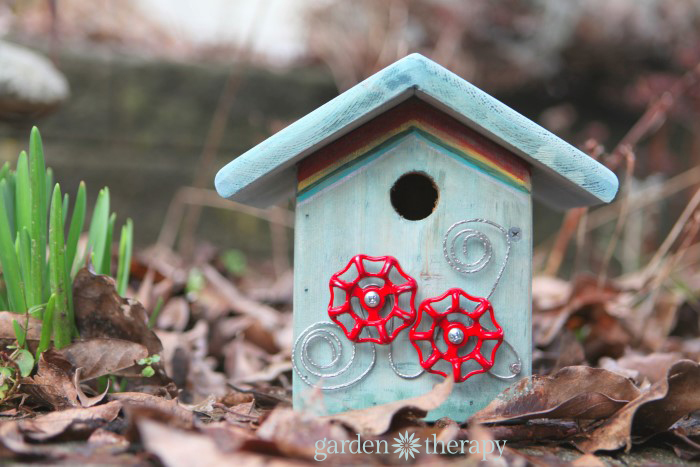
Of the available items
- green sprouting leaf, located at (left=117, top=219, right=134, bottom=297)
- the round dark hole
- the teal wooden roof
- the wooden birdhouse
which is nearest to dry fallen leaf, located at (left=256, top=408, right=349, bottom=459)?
the wooden birdhouse

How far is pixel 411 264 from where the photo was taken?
1.54m

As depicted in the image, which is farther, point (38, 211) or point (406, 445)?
point (38, 211)

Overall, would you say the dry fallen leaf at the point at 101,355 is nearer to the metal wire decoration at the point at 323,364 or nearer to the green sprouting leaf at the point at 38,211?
the green sprouting leaf at the point at 38,211

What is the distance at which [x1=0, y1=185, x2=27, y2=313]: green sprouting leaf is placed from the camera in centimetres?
153

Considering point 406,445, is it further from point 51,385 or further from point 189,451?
point 51,385

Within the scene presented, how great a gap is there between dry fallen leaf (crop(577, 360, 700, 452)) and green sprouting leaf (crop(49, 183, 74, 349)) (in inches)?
45.9

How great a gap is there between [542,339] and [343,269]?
106 cm

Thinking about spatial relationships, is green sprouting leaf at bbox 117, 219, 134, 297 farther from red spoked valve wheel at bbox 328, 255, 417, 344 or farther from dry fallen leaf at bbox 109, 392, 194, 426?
red spoked valve wheel at bbox 328, 255, 417, 344

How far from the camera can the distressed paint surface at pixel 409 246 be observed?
1.54m

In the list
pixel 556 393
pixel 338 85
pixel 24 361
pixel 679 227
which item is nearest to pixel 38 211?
pixel 24 361

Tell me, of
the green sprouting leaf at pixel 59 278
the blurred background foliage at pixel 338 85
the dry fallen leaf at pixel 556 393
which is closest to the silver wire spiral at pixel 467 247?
the dry fallen leaf at pixel 556 393

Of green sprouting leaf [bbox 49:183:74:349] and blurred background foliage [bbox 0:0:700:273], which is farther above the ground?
blurred background foliage [bbox 0:0:700:273]

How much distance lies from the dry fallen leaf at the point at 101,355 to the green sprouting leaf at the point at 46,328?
0.04 meters

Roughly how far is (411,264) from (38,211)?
851mm
